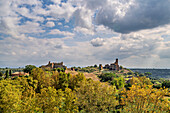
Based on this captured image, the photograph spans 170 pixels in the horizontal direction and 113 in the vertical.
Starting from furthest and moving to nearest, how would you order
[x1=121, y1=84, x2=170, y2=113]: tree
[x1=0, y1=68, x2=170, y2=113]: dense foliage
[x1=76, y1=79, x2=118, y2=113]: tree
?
[x1=76, y1=79, x2=118, y2=113]: tree → [x1=0, y1=68, x2=170, y2=113]: dense foliage → [x1=121, y1=84, x2=170, y2=113]: tree

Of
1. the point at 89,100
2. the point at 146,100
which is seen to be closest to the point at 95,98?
the point at 89,100

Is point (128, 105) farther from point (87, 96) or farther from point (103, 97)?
point (87, 96)

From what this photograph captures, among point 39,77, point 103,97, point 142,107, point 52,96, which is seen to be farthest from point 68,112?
point 39,77

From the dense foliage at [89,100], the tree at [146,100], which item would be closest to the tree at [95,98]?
the dense foliage at [89,100]

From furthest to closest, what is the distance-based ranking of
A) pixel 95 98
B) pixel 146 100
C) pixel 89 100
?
pixel 89 100 → pixel 95 98 → pixel 146 100

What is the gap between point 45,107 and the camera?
23.1 m

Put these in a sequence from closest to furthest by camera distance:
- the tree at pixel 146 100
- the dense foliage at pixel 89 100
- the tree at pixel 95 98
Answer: the tree at pixel 146 100
the dense foliage at pixel 89 100
the tree at pixel 95 98

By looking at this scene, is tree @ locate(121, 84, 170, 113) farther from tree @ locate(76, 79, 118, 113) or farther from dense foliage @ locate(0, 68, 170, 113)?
tree @ locate(76, 79, 118, 113)

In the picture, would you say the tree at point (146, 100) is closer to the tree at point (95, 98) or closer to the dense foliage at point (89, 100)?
the dense foliage at point (89, 100)

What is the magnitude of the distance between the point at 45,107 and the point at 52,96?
219cm

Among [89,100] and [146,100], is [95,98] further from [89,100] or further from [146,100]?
[146,100]

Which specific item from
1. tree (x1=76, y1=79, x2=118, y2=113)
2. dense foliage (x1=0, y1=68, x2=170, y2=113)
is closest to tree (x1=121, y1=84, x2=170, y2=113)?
dense foliage (x1=0, y1=68, x2=170, y2=113)

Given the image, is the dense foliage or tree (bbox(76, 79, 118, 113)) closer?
the dense foliage

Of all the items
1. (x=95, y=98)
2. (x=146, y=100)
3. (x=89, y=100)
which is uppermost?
(x=146, y=100)
